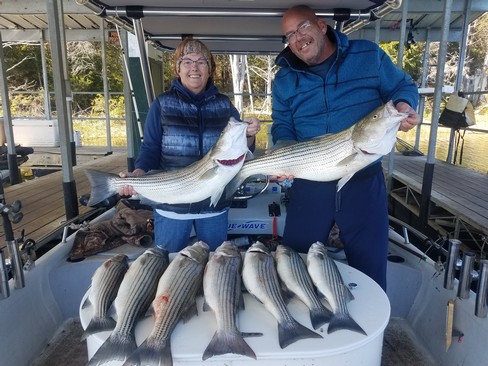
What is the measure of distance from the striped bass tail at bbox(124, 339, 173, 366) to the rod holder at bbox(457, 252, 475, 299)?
5.67 ft

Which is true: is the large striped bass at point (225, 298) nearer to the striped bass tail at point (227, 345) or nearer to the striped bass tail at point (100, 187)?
the striped bass tail at point (227, 345)

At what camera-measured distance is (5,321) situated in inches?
97.0

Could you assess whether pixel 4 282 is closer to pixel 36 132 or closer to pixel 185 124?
pixel 185 124

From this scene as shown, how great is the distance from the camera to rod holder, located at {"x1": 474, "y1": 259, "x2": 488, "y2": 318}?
6.86 feet

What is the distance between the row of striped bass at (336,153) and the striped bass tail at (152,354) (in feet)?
3.62

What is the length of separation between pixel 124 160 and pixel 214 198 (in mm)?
8235

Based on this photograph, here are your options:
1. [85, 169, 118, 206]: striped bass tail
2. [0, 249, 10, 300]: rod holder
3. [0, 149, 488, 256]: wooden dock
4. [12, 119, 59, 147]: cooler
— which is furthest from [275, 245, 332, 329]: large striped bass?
[12, 119, 59, 147]: cooler

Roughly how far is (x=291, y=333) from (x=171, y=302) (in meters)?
0.56

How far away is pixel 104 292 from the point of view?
1966mm

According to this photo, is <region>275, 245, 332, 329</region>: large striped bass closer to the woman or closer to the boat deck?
the woman

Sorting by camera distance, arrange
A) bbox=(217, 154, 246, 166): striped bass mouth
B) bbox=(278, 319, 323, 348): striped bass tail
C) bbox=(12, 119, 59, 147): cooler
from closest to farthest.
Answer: bbox=(278, 319, 323, 348): striped bass tail
bbox=(217, 154, 246, 166): striped bass mouth
bbox=(12, 119, 59, 147): cooler

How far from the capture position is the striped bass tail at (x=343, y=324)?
173 cm

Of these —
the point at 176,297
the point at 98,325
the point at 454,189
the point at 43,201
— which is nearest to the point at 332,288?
the point at 176,297

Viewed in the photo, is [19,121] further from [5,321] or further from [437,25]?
[437,25]
